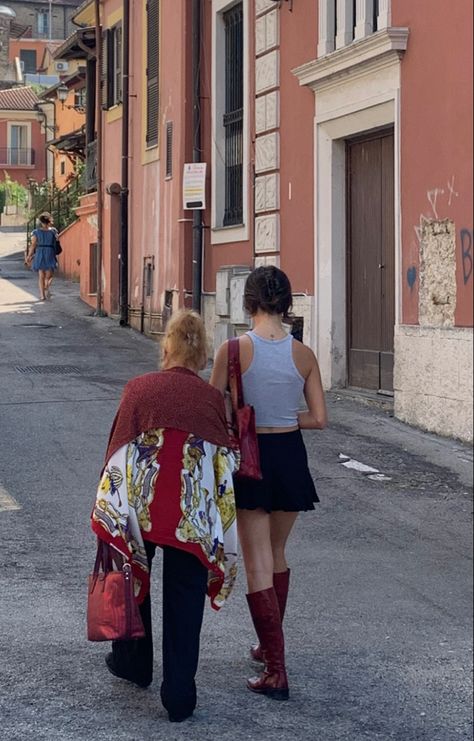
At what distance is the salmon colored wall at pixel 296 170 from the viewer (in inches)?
197

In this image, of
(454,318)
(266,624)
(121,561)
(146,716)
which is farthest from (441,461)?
(146,716)

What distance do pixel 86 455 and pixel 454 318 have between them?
617 cm

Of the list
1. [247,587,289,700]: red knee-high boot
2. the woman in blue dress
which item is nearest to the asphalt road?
[247,587,289,700]: red knee-high boot

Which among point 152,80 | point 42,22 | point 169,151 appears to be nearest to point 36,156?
point 42,22

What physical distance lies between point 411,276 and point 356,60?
13.8 feet

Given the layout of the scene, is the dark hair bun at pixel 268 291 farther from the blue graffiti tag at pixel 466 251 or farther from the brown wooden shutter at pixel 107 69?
the brown wooden shutter at pixel 107 69

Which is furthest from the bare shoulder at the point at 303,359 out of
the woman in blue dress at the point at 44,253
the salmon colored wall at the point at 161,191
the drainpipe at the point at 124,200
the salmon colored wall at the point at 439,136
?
the woman in blue dress at the point at 44,253

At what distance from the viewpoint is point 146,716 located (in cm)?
341

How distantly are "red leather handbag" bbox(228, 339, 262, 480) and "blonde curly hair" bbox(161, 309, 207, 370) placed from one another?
0.28m

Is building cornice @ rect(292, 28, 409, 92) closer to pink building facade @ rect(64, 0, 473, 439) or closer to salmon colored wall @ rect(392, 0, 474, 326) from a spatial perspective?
pink building facade @ rect(64, 0, 473, 439)

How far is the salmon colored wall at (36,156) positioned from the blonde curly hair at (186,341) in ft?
183

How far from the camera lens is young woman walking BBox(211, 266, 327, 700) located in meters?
2.63

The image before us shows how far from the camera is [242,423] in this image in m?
2.57

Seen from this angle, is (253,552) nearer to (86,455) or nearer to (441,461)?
(441,461)
